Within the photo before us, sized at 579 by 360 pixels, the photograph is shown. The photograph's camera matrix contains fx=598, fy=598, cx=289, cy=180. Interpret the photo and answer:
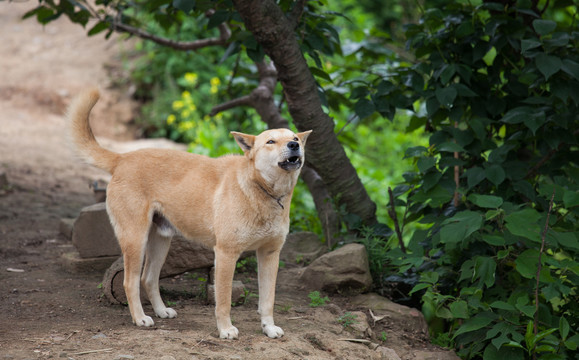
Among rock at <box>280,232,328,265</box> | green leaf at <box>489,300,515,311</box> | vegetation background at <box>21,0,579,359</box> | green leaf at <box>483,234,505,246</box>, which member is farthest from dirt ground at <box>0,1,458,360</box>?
green leaf at <box>483,234,505,246</box>

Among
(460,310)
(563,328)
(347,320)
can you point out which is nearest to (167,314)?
(347,320)

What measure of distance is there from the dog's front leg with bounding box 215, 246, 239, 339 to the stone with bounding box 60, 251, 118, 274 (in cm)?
158

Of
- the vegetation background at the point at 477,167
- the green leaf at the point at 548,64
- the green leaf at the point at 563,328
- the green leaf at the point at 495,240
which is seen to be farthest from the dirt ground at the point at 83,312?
the green leaf at the point at 548,64

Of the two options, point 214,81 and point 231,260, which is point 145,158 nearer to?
point 231,260

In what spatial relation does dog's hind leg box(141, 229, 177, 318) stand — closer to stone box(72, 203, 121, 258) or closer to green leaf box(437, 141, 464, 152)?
stone box(72, 203, 121, 258)

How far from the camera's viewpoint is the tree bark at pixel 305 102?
4605 mm

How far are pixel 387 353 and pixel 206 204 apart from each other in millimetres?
1574

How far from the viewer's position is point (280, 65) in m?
4.87

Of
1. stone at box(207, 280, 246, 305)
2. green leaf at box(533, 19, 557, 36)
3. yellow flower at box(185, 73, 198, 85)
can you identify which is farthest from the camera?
yellow flower at box(185, 73, 198, 85)

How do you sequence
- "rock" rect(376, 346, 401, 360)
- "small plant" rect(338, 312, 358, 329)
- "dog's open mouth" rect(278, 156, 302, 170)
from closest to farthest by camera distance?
"dog's open mouth" rect(278, 156, 302, 170)
"rock" rect(376, 346, 401, 360)
"small plant" rect(338, 312, 358, 329)

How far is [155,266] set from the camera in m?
4.20

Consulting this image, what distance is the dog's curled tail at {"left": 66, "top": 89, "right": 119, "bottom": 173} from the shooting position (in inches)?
164

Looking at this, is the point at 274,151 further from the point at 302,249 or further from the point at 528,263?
the point at 302,249

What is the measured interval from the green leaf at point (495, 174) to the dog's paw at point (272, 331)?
192 centimetres
